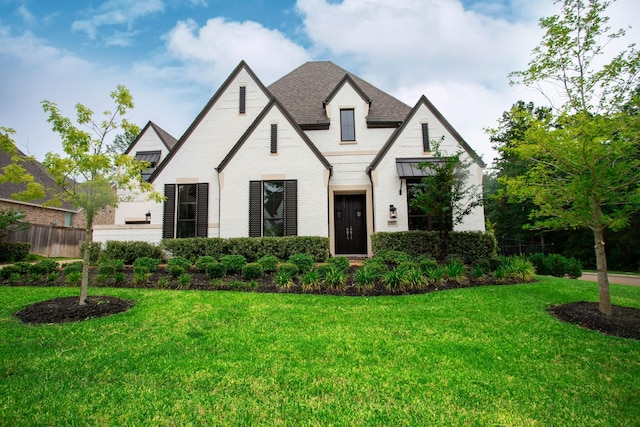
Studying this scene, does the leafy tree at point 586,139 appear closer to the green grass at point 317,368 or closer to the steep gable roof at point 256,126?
the green grass at point 317,368

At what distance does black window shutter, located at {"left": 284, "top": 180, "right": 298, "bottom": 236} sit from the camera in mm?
11484

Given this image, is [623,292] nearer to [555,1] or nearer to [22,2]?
[555,1]

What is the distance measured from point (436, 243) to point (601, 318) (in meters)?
5.60

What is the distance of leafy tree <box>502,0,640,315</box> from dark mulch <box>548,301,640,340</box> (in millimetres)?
248

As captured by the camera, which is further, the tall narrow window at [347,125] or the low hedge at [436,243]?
the tall narrow window at [347,125]

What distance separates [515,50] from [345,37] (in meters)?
7.02

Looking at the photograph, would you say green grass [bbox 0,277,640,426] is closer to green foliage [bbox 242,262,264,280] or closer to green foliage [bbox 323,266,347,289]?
green foliage [bbox 323,266,347,289]

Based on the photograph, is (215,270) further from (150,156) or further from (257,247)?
(150,156)

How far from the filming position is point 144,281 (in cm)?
774

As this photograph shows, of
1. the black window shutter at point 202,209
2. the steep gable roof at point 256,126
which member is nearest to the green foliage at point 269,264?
the black window shutter at point 202,209

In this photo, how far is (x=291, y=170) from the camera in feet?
38.8

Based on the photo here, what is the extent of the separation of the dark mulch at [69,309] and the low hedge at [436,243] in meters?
7.71

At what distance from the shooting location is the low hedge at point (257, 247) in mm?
10547

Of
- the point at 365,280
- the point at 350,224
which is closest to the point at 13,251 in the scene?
the point at 350,224
